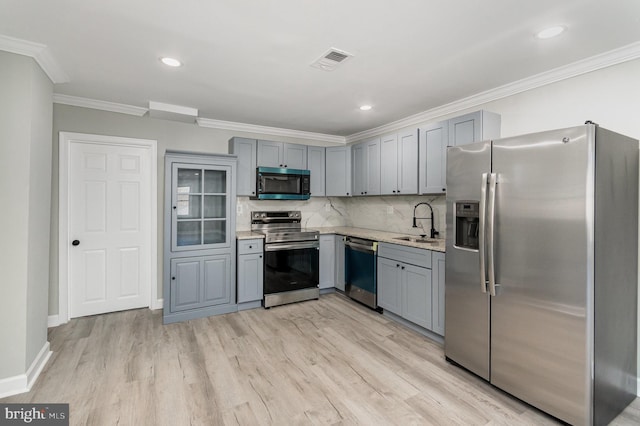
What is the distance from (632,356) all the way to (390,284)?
200 centimetres

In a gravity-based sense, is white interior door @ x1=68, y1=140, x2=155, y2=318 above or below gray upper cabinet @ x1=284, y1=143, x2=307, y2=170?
below

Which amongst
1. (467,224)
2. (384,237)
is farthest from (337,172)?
(467,224)

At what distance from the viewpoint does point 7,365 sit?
2.18m

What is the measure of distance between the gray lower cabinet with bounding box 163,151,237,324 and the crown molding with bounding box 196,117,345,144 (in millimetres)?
716

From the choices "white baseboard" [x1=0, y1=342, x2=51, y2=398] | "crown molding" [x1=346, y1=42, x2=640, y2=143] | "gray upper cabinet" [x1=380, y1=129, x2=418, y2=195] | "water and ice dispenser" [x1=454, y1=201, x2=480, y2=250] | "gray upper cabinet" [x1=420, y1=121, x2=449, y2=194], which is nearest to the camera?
"white baseboard" [x1=0, y1=342, x2=51, y2=398]

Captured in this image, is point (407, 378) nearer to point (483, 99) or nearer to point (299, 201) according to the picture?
point (483, 99)

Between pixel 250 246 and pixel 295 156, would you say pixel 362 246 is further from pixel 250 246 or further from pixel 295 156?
pixel 295 156

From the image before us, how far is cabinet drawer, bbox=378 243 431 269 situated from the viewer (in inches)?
122

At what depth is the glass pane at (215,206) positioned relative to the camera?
152 inches

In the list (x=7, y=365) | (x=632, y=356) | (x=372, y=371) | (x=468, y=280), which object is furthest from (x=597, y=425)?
(x=7, y=365)

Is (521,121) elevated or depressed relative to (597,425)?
elevated

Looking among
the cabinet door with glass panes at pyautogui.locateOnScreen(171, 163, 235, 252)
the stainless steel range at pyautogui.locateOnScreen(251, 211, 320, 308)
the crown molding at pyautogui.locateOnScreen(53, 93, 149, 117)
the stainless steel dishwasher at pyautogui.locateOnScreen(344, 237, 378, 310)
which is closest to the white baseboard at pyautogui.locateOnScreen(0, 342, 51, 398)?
the cabinet door with glass panes at pyautogui.locateOnScreen(171, 163, 235, 252)

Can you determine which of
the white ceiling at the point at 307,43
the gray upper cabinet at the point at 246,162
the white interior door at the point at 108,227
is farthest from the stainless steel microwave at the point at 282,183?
the white interior door at the point at 108,227

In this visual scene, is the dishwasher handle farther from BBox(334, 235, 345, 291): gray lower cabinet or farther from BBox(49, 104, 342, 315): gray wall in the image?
BBox(49, 104, 342, 315): gray wall
